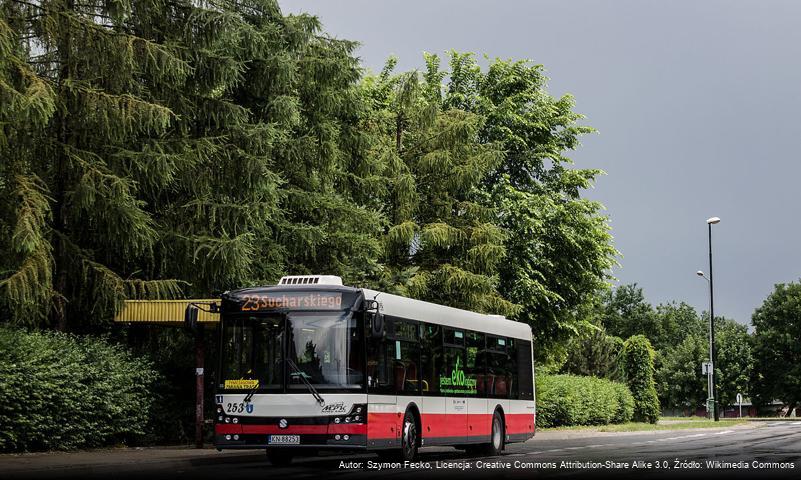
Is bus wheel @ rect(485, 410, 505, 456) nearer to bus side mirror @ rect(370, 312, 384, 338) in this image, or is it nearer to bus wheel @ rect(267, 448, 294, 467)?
bus wheel @ rect(267, 448, 294, 467)

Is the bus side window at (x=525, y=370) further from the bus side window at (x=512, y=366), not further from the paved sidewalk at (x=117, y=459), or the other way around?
the paved sidewalk at (x=117, y=459)

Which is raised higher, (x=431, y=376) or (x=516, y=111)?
(x=516, y=111)

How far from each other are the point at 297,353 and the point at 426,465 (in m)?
3.32

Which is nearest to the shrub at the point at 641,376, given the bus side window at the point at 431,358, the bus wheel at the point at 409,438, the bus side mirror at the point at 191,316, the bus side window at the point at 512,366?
the bus side window at the point at 512,366

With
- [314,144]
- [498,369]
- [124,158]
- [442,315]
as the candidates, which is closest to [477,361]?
[498,369]

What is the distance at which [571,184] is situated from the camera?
5166 cm

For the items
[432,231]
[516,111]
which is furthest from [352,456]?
[516,111]

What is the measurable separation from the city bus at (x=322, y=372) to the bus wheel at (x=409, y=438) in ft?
0.06

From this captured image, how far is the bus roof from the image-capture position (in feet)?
68.3

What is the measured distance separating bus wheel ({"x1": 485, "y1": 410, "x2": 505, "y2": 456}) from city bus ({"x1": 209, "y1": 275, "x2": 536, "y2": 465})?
11.2ft

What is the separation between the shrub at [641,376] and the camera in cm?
5516

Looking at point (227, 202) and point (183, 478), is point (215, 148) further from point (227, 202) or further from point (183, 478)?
point (183, 478)

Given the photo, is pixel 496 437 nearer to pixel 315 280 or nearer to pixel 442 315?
pixel 442 315

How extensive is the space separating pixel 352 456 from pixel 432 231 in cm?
1759
